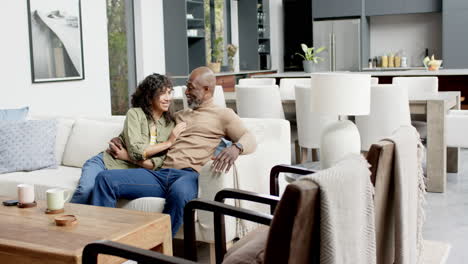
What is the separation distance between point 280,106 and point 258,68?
17.9 feet

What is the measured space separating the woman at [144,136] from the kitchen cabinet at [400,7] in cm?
738

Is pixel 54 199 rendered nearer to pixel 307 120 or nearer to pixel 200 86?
pixel 200 86

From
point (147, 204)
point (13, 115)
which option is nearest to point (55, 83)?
point (13, 115)

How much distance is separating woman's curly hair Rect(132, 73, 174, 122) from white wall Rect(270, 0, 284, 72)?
785 centimetres

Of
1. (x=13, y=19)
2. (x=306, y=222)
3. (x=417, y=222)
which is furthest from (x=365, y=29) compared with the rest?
(x=306, y=222)

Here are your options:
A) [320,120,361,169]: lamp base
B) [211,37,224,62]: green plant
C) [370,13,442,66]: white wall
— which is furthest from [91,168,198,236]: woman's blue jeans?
[370,13,442,66]: white wall

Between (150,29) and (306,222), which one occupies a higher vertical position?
(150,29)

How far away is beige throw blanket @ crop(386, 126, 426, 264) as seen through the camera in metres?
2.01

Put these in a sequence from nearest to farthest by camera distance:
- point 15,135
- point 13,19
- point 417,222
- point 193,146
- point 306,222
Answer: point 306,222 < point 417,222 < point 193,146 < point 15,135 < point 13,19

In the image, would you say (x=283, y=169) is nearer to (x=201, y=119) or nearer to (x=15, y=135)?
(x=201, y=119)

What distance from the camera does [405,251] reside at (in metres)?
2.06

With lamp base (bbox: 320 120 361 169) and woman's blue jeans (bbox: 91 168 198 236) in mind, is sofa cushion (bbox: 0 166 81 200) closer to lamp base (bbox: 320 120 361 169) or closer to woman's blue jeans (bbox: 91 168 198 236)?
woman's blue jeans (bbox: 91 168 198 236)

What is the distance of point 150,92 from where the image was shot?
3531 millimetres

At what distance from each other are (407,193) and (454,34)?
8.23 metres
